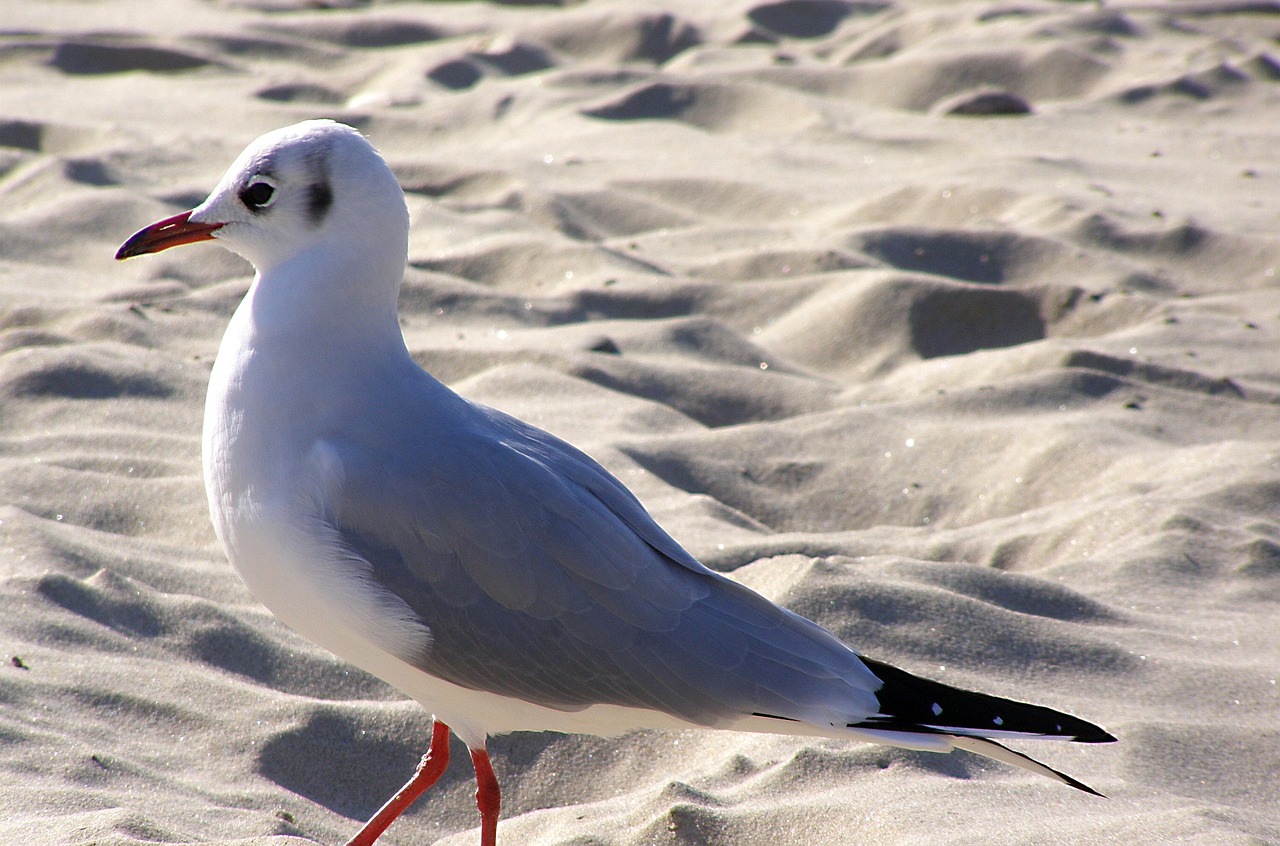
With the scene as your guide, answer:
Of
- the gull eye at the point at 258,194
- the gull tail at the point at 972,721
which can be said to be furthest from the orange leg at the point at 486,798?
the gull eye at the point at 258,194

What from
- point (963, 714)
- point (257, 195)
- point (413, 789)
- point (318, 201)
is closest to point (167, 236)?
point (257, 195)

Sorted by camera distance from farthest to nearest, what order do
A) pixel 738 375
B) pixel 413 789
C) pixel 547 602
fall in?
pixel 738 375 → pixel 413 789 → pixel 547 602

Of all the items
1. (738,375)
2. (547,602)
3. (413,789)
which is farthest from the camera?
(738,375)

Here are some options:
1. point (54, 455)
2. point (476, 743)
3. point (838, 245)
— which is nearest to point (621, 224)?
point (838, 245)

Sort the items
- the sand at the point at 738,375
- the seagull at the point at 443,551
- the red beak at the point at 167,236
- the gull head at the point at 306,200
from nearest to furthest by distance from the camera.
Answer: the seagull at the point at 443,551
the gull head at the point at 306,200
the red beak at the point at 167,236
the sand at the point at 738,375

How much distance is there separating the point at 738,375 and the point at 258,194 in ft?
8.20

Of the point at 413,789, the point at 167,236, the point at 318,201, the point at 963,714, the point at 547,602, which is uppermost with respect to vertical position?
the point at 318,201

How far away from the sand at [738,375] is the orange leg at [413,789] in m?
0.18

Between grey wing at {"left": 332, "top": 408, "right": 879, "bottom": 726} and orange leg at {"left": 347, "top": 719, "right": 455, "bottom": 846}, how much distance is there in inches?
13.6

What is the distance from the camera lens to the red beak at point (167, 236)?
262cm

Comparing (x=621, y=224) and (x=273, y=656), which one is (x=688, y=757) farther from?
(x=621, y=224)

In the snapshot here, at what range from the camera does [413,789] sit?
267 cm

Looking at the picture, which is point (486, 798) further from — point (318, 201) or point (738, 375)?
point (738, 375)

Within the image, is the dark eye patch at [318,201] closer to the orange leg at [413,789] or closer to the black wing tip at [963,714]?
the orange leg at [413,789]
